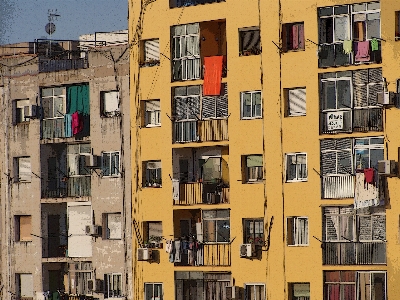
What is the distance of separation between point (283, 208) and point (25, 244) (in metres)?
12.7

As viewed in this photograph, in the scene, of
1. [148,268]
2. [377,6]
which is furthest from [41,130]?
[377,6]

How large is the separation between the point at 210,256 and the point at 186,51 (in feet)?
26.5

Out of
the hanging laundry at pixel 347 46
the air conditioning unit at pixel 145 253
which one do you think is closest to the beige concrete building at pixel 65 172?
the air conditioning unit at pixel 145 253

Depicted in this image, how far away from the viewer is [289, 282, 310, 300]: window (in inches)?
1998

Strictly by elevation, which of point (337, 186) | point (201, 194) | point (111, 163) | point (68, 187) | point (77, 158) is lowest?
point (201, 194)

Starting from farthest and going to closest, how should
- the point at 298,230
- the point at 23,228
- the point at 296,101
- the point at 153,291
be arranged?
the point at 23,228 → the point at 153,291 → the point at 296,101 → the point at 298,230

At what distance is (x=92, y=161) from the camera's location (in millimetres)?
55750

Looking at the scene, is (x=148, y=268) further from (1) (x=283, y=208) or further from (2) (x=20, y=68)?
(2) (x=20, y=68)

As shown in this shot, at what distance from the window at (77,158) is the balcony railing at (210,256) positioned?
630 cm

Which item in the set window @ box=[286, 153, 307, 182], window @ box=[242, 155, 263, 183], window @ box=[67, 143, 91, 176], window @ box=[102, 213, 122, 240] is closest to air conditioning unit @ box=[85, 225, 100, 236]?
window @ box=[102, 213, 122, 240]

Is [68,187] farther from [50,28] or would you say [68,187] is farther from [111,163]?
[50,28]

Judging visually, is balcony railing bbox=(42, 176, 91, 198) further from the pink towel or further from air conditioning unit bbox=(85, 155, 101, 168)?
the pink towel

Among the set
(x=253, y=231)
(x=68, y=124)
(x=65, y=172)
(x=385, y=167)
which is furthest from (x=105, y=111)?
(x=385, y=167)

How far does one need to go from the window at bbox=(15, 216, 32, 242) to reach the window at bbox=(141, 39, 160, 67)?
345 inches
